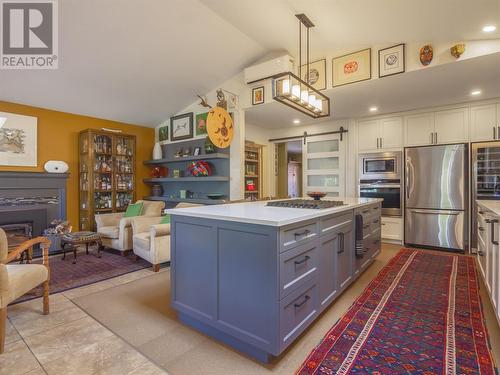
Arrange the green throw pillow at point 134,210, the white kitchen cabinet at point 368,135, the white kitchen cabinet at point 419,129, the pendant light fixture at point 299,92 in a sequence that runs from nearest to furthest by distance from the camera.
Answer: the pendant light fixture at point 299,92, the white kitchen cabinet at point 419,129, the green throw pillow at point 134,210, the white kitchen cabinet at point 368,135

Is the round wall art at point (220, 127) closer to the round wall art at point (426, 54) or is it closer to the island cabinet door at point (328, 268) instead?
the island cabinet door at point (328, 268)

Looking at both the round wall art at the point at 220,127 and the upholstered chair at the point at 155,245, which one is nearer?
the upholstered chair at the point at 155,245

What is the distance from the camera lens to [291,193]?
352 inches

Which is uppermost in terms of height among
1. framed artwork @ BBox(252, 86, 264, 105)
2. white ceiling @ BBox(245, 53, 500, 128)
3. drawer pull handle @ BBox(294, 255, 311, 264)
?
framed artwork @ BBox(252, 86, 264, 105)

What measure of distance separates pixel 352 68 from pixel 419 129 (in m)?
1.90

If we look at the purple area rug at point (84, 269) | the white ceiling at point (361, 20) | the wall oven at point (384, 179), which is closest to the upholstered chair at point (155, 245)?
the purple area rug at point (84, 269)

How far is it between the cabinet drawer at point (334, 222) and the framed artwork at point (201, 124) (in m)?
3.50

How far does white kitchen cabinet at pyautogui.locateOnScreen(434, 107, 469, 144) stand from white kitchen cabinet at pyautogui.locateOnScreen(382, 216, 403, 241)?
58.1 inches

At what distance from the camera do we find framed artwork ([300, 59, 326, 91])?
3859 millimetres

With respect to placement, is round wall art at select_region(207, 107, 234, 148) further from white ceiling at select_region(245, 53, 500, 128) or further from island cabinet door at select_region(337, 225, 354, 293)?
island cabinet door at select_region(337, 225, 354, 293)

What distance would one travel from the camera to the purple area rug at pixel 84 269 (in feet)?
Answer: 9.88

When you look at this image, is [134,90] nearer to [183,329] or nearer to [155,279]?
[155,279]

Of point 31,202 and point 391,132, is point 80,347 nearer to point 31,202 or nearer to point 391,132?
point 31,202

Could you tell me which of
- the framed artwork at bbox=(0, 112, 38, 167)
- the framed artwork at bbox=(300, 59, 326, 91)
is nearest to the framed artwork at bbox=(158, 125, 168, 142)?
the framed artwork at bbox=(0, 112, 38, 167)
